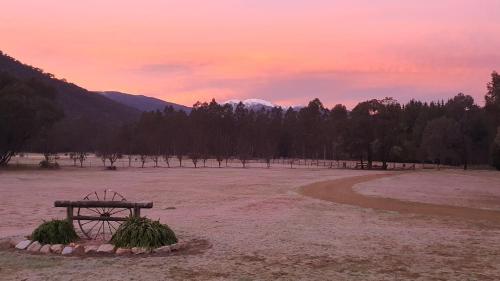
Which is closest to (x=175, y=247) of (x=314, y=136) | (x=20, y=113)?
(x=20, y=113)

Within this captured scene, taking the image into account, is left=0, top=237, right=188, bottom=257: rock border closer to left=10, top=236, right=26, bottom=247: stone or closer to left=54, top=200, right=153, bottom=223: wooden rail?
left=10, top=236, right=26, bottom=247: stone

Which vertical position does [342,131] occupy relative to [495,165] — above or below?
above

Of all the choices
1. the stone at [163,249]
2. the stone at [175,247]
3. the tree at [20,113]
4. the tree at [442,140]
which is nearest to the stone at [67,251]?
the stone at [163,249]

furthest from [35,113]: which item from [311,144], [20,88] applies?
[311,144]

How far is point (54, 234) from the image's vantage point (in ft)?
Result: 40.9

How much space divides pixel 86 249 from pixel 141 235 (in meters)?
1.28

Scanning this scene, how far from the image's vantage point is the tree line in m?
88.8

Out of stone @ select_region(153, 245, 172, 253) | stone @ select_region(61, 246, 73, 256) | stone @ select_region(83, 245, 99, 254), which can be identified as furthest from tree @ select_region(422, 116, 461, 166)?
stone @ select_region(61, 246, 73, 256)

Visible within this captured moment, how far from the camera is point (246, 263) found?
35.8 ft

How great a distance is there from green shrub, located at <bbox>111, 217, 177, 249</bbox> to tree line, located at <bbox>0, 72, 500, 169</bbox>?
5818 cm

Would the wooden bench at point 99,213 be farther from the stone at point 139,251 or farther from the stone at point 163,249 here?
the stone at point 163,249

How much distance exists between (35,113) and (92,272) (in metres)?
59.5

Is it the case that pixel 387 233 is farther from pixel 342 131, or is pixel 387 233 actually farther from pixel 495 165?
pixel 495 165

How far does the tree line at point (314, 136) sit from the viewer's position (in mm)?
88812
